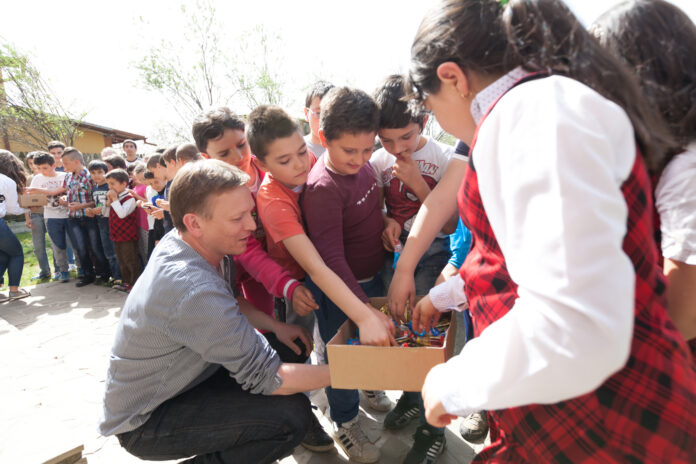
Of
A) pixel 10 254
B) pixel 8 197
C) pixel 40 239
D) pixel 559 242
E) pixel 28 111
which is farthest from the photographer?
pixel 28 111

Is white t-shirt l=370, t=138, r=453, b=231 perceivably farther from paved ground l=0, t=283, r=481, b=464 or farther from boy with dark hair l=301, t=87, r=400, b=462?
paved ground l=0, t=283, r=481, b=464

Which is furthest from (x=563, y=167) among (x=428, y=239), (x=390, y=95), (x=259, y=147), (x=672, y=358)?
(x=259, y=147)

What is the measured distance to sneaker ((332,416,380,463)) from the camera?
7.86 ft

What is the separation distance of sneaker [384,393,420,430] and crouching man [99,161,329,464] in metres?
0.89

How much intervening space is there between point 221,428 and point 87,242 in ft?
21.1

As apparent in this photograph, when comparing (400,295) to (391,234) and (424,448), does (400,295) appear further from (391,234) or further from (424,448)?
(424,448)

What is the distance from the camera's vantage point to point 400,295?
6.32 feet

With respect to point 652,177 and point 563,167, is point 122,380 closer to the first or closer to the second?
point 563,167

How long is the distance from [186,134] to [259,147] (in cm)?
2461

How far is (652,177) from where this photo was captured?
1.21m

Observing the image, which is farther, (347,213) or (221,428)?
(347,213)

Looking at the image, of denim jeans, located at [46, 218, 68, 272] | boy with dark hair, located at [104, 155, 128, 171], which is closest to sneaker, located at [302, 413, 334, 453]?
boy with dark hair, located at [104, 155, 128, 171]

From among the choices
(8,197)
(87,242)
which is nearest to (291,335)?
(8,197)

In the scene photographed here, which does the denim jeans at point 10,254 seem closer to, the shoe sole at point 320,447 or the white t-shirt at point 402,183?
the shoe sole at point 320,447
